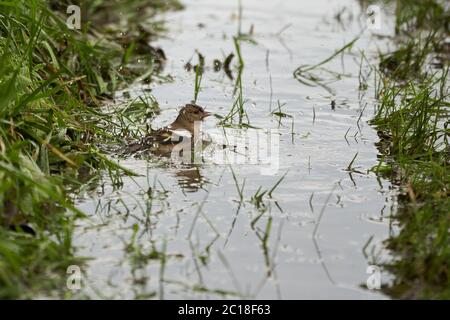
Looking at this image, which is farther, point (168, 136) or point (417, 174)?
point (168, 136)

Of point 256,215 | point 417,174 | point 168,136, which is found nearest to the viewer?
point 256,215

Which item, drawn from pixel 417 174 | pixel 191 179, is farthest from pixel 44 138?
pixel 417 174

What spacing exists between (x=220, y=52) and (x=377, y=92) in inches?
113

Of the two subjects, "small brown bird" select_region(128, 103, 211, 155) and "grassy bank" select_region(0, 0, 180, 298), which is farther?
"small brown bird" select_region(128, 103, 211, 155)

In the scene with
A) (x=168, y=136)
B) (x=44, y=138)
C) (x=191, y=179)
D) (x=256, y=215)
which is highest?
(x=168, y=136)

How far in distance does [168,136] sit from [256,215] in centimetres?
160

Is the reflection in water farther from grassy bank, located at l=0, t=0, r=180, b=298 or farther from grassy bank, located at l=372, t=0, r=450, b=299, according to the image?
grassy bank, located at l=372, t=0, r=450, b=299

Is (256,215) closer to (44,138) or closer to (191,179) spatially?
(191,179)

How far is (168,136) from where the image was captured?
733cm

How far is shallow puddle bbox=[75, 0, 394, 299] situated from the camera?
16.5 ft

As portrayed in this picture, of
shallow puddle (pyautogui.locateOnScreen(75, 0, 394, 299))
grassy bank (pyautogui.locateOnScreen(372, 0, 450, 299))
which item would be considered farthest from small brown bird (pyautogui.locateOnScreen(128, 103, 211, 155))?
grassy bank (pyautogui.locateOnScreen(372, 0, 450, 299))

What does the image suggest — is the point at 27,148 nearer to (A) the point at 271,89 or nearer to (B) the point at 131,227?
(B) the point at 131,227

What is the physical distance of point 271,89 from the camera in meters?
9.48

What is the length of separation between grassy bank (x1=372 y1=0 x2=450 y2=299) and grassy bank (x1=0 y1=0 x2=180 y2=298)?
5.97ft
